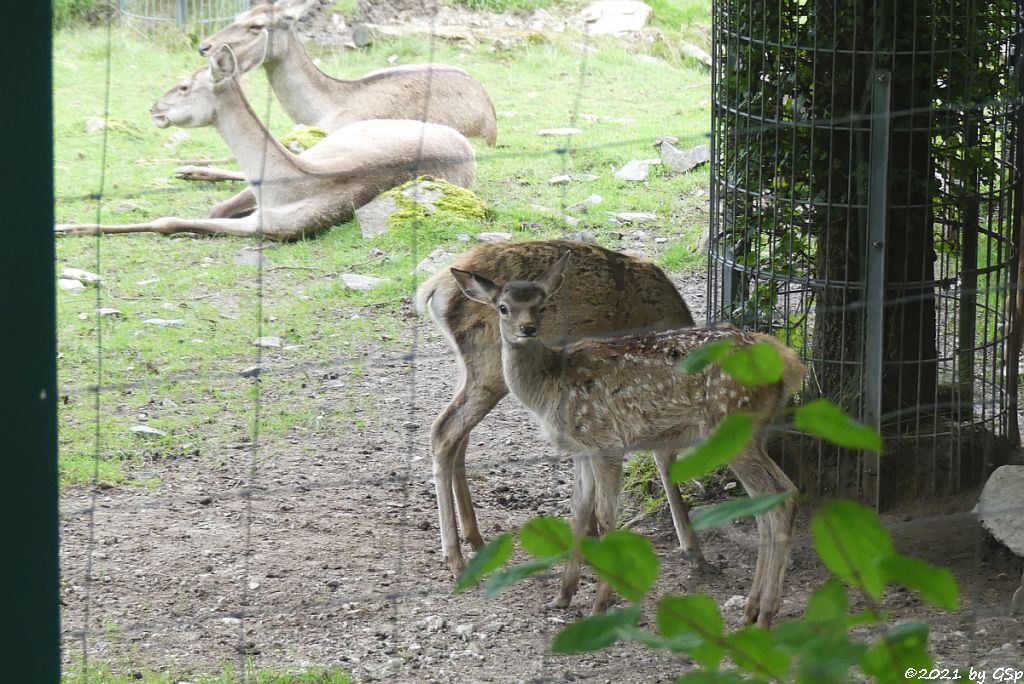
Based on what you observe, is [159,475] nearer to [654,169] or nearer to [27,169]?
[27,169]

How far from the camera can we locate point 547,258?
18.3ft

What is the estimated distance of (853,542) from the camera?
4.65 ft

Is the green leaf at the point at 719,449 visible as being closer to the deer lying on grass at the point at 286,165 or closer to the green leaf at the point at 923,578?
the green leaf at the point at 923,578

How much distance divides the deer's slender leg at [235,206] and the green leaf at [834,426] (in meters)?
8.22

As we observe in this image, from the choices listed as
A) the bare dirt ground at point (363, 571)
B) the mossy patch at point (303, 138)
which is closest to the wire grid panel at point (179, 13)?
the mossy patch at point (303, 138)

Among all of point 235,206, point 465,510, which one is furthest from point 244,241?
point 465,510

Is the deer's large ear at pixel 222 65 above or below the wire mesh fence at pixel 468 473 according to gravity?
above

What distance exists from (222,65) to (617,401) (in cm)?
550

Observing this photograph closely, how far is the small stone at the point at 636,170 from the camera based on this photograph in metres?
9.76

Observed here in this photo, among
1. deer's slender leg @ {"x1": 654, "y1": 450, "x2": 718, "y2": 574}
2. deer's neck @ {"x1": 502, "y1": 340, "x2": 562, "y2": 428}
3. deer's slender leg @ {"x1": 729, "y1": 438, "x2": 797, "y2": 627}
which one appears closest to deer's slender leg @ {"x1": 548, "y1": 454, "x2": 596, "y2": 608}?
deer's neck @ {"x1": 502, "y1": 340, "x2": 562, "y2": 428}

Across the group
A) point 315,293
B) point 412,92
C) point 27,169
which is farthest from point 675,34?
point 27,169

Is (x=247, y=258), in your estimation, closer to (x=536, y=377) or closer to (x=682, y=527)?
(x=536, y=377)

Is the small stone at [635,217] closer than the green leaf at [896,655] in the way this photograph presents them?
No

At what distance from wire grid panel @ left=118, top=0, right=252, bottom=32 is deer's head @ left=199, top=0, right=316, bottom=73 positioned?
1.94m
